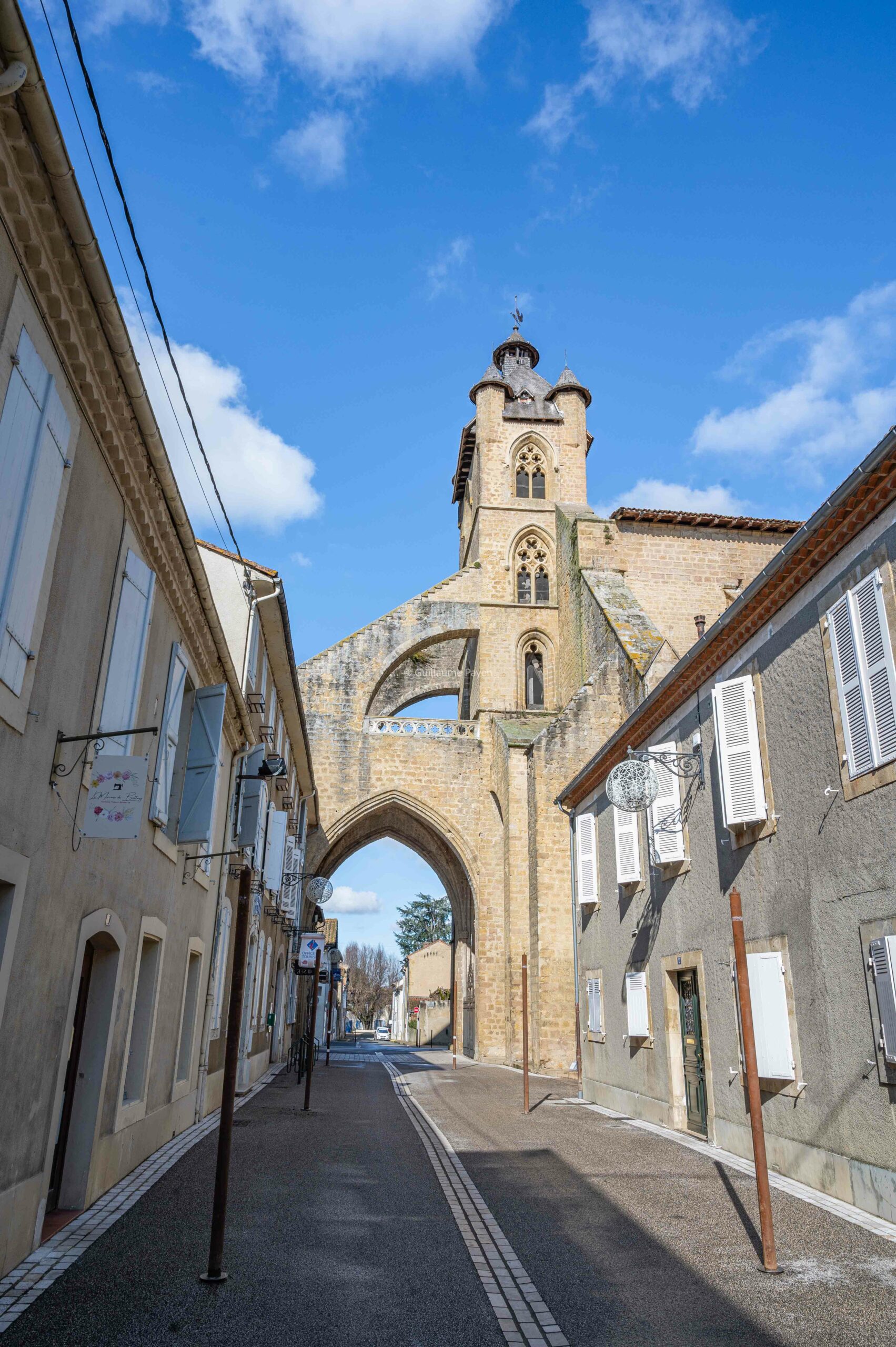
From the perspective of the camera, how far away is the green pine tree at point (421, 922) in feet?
233

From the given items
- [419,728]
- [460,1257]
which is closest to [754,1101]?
[460,1257]

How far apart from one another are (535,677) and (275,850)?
14.0m

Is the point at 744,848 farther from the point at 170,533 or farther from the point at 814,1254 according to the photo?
the point at 170,533

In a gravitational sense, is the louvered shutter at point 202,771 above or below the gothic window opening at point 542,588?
below

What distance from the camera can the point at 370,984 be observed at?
84.8 m

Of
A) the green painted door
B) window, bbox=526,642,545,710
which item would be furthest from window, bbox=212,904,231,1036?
window, bbox=526,642,545,710

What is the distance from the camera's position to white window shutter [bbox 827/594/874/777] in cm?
639

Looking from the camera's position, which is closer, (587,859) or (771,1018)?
(771,1018)

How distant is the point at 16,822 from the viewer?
4363 mm

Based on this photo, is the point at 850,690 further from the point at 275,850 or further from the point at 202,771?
the point at 275,850

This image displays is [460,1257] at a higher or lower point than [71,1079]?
lower

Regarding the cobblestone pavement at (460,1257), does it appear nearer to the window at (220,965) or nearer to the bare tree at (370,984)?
the window at (220,965)

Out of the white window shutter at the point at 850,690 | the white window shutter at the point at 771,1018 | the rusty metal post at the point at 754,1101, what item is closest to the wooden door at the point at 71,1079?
the rusty metal post at the point at 754,1101

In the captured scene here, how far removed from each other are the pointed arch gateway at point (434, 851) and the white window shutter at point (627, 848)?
45.5 feet
